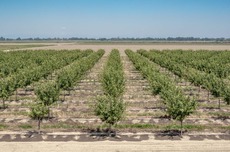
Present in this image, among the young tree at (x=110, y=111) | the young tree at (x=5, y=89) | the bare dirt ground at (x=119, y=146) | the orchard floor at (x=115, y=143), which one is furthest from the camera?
the young tree at (x=5, y=89)

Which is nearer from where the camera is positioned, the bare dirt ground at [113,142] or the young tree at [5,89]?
the bare dirt ground at [113,142]

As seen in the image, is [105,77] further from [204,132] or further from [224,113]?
[204,132]

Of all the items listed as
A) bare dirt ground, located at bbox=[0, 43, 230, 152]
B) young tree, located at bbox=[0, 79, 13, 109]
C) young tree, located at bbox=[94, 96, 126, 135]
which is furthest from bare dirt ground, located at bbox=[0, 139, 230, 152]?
young tree, located at bbox=[0, 79, 13, 109]

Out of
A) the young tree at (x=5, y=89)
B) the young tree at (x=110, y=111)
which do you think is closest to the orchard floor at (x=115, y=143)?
the young tree at (x=110, y=111)

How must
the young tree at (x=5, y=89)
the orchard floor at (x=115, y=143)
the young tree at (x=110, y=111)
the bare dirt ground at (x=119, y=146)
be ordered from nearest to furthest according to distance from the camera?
the bare dirt ground at (x=119, y=146), the orchard floor at (x=115, y=143), the young tree at (x=110, y=111), the young tree at (x=5, y=89)

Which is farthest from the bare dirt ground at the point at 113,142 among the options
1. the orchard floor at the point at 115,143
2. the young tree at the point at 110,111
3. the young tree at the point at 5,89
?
the young tree at the point at 5,89

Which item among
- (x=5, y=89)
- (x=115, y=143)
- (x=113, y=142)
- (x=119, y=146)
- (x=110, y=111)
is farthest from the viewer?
(x=5, y=89)

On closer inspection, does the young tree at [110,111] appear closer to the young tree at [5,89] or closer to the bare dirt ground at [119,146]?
the bare dirt ground at [119,146]

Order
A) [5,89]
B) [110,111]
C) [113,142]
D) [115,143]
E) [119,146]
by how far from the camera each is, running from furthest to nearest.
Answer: [5,89]
[110,111]
[113,142]
[115,143]
[119,146]

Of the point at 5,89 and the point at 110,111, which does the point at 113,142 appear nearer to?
the point at 110,111

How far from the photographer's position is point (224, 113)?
101ft

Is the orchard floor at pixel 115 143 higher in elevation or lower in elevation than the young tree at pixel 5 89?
lower

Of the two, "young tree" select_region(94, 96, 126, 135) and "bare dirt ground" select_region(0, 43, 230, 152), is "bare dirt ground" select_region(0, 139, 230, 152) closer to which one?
"bare dirt ground" select_region(0, 43, 230, 152)

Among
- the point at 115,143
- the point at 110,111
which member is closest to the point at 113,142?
the point at 115,143
